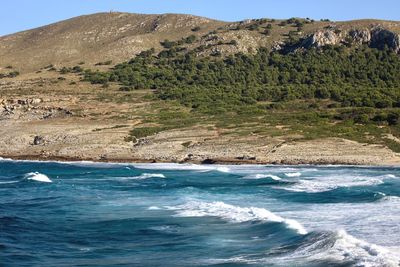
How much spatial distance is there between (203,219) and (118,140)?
49.5 metres

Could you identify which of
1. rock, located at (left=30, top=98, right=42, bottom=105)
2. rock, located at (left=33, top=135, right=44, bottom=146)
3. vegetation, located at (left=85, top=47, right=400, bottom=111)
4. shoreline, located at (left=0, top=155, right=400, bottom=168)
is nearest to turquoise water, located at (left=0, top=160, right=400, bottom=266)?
shoreline, located at (left=0, top=155, right=400, bottom=168)

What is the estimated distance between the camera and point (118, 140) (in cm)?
8169

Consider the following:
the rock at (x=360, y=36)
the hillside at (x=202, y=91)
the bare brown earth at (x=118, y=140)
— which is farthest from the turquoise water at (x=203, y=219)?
the rock at (x=360, y=36)

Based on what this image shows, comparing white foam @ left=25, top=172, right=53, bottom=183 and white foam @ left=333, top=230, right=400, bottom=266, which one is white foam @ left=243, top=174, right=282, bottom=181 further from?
white foam @ left=333, top=230, right=400, bottom=266

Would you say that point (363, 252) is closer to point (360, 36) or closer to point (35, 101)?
point (35, 101)

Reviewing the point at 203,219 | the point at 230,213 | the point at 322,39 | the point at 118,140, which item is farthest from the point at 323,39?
the point at 203,219

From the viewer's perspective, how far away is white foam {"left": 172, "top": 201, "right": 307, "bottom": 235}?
3164 cm

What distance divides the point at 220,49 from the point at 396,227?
110 m

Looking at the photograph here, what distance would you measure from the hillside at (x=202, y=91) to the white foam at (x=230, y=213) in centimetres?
3301

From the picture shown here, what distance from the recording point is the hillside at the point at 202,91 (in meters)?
76.8

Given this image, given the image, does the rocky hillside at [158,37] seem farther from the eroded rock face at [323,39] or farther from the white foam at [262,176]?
the white foam at [262,176]

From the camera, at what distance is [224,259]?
23.8 meters

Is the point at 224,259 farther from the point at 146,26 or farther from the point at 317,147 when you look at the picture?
the point at 146,26

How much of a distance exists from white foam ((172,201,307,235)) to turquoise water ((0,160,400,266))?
56 mm
